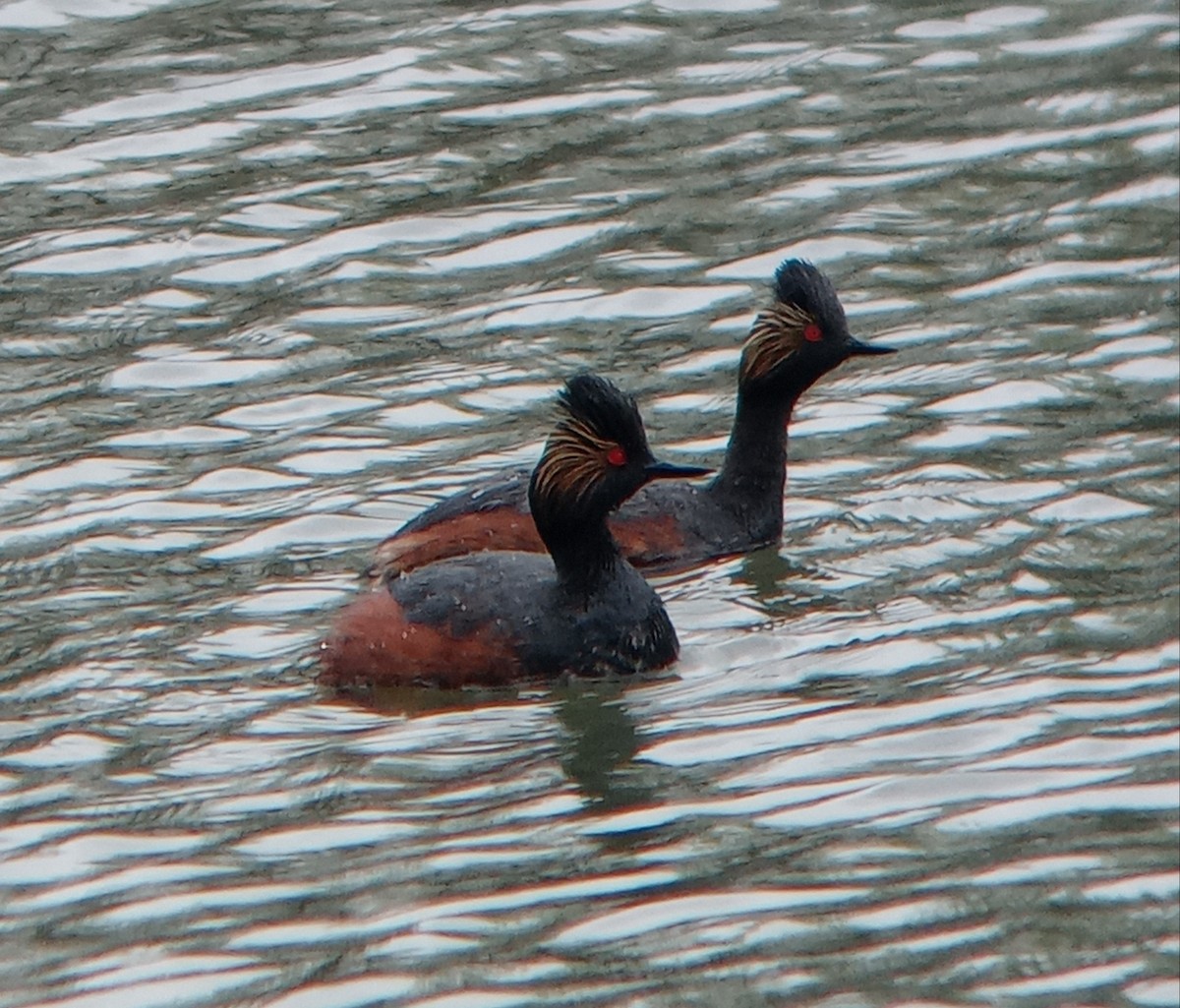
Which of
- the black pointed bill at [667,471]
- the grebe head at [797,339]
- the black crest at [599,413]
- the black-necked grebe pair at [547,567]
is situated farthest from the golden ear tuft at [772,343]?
the black crest at [599,413]

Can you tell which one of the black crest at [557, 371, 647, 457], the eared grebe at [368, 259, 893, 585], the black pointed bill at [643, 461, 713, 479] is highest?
the black crest at [557, 371, 647, 457]

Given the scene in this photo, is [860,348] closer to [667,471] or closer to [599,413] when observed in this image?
[667,471]

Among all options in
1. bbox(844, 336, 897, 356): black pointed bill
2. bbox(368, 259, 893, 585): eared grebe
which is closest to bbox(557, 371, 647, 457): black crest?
bbox(368, 259, 893, 585): eared grebe

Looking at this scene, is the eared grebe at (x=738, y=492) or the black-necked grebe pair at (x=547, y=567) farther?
the eared grebe at (x=738, y=492)

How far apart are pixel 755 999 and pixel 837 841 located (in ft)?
3.34

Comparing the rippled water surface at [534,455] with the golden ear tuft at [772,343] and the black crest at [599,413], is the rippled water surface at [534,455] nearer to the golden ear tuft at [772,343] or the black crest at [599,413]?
the golden ear tuft at [772,343]

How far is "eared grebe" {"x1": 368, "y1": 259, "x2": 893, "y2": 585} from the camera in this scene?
10781 millimetres

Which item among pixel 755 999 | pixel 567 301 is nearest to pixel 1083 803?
pixel 755 999

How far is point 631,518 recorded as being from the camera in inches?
446

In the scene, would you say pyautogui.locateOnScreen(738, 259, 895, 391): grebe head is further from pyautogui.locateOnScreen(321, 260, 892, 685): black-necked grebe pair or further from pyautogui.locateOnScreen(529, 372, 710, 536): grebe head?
pyautogui.locateOnScreen(529, 372, 710, 536): grebe head

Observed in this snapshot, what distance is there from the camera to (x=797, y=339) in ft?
38.5

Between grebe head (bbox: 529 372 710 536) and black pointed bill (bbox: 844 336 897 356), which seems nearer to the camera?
grebe head (bbox: 529 372 710 536)

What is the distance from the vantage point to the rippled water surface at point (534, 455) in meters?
7.75

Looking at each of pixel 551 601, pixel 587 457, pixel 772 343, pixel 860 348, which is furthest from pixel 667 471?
pixel 860 348
